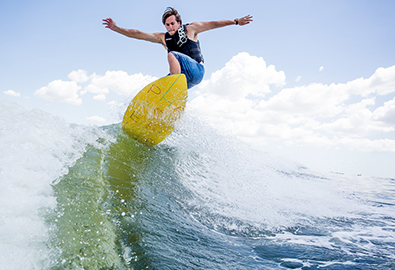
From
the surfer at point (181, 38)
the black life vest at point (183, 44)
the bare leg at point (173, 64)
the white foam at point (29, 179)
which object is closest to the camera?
the white foam at point (29, 179)

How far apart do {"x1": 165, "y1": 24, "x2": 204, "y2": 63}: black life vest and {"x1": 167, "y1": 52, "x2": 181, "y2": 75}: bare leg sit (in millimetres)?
505

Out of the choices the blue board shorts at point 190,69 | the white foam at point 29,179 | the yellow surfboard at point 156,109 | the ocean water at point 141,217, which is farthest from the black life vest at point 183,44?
the white foam at point 29,179

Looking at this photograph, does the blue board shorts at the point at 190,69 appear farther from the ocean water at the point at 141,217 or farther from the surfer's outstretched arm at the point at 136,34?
the ocean water at the point at 141,217

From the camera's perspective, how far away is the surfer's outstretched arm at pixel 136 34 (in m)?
5.04

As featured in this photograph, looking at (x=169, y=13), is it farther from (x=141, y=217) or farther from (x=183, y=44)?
(x=141, y=217)

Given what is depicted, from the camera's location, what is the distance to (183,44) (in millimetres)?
5020

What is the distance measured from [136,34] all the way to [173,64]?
1.28 metres

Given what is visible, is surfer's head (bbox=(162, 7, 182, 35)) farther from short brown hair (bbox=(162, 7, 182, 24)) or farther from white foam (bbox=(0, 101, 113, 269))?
white foam (bbox=(0, 101, 113, 269))

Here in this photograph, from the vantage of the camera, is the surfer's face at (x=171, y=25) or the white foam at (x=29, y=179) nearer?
the white foam at (x=29, y=179)

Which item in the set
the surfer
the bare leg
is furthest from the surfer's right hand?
the bare leg

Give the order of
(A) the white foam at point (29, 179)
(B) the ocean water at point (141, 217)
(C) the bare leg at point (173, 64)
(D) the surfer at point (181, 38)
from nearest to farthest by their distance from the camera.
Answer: (A) the white foam at point (29, 179) → (B) the ocean water at point (141, 217) → (C) the bare leg at point (173, 64) → (D) the surfer at point (181, 38)

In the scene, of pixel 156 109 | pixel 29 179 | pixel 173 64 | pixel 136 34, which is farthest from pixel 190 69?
pixel 29 179

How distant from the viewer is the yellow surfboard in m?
4.75

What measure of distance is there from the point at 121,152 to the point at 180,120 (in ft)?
4.67
